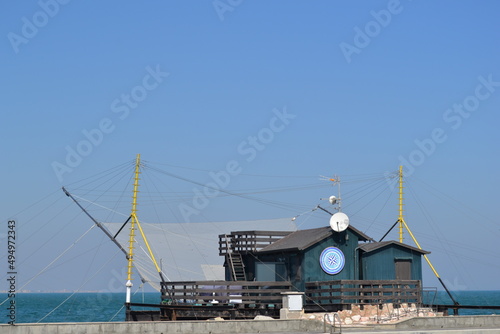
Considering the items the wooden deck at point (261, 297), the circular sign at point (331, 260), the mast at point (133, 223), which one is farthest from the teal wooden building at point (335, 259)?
the mast at point (133, 223)

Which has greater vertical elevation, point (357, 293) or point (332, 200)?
point (332, 200)

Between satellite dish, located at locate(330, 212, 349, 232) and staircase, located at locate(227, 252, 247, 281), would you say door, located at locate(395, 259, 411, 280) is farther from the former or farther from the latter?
staircase, located at locate(227, 252, 247, 281)

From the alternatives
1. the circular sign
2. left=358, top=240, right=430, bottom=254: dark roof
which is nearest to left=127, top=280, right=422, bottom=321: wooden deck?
the circular sign

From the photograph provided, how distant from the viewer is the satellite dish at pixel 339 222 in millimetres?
47562

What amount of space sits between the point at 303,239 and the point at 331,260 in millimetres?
2309

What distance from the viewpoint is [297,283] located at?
157 feet

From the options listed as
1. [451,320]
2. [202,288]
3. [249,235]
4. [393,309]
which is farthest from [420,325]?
[249,235]

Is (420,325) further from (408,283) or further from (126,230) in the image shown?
(126,230)

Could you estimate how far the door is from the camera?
161ft

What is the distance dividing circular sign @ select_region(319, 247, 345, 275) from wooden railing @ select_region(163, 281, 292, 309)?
7.68ft

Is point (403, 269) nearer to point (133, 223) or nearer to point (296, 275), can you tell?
point (296, 275)

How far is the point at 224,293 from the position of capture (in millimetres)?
46500

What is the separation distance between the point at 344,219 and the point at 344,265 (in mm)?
2723

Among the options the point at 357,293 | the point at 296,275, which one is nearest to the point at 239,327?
the point at 357,293
